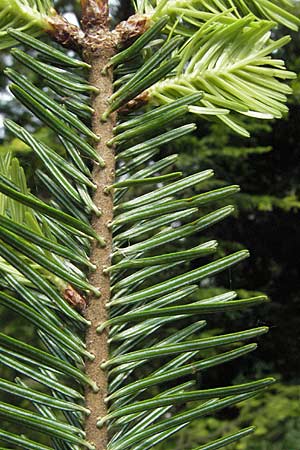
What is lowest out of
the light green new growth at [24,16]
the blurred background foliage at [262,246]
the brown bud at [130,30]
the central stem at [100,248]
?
the central stem at [100,248]

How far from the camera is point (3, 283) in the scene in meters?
0.25

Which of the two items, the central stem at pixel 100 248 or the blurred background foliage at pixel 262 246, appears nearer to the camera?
the central stem at pixel 100 248

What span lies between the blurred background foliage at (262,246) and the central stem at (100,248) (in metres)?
1.27

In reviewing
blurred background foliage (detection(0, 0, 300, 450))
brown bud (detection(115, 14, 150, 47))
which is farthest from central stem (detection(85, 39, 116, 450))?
blurred background foliage (detection(0, 0, 300, 450))

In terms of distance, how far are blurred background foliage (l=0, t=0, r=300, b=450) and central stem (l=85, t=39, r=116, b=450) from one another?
127cm

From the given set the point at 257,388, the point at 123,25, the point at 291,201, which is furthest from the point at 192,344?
the point at 291,201

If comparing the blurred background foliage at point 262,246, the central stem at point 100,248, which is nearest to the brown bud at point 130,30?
the central stem at point 100,248

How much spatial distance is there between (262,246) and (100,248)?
199 cm

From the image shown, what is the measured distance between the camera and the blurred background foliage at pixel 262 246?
63.2 inches

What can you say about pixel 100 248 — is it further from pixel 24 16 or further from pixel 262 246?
pixel 262 246

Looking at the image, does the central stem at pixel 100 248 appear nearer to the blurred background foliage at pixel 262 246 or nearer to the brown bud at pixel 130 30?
→ the brown bud at pixel 130 30

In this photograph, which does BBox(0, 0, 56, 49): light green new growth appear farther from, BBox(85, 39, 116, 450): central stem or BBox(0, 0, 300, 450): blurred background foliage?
BBox(0, 0, 300, 450): blurred background foliage

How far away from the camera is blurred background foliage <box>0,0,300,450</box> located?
5.26 ft

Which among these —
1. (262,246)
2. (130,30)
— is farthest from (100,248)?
(262,246)
